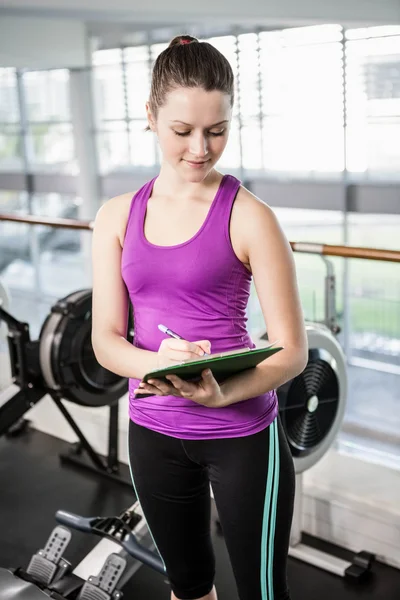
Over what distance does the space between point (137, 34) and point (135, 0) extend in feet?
24.3

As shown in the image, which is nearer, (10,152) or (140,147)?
(140,147)

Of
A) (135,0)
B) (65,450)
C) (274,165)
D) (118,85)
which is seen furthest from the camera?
(118,85)

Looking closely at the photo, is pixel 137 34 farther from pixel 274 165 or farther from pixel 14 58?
pixel 14 58

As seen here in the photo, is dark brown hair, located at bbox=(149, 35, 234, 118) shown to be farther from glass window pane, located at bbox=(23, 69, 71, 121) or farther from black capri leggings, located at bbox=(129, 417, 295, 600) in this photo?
glass window pane, located at bbox=(23, 69, 71, 121)

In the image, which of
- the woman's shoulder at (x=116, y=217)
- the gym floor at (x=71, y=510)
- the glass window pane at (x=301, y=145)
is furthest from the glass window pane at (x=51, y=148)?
the woman's shoulder at (x=116, y=217)

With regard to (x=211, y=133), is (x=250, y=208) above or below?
below

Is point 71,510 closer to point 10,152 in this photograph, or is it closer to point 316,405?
point 316,405

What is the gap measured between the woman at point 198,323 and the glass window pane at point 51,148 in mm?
13481

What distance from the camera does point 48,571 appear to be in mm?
2363

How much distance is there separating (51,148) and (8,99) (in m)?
1.22

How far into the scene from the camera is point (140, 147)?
12.7 metres

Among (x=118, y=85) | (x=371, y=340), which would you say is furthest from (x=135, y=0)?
(x=371, y=340)

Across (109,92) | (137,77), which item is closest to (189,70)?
(137,77)

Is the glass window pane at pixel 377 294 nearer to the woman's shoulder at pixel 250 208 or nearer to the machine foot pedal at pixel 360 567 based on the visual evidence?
the machine foot pedal at pixel 360 567
